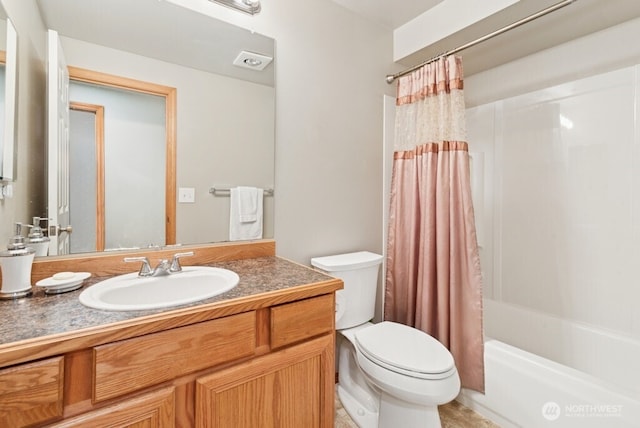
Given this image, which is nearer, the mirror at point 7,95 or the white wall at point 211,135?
the mirror at point 7,95

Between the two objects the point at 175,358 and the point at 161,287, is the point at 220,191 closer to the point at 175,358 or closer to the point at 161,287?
the point at 161,287

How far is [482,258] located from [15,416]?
246 centimetres

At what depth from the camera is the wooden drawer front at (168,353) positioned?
68cm

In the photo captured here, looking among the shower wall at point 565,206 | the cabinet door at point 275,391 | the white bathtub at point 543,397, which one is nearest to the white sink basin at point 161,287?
the cabinet door at point 275,391

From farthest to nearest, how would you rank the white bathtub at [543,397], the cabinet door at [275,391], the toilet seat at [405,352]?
the white bathtub at [543,397], the toilet seat at [405,352], the cabinet door at [275,391]

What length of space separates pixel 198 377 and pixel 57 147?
38.0 inches

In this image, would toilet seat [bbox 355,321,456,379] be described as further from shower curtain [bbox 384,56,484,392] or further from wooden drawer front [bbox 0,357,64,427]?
wooden drawer front [bbox 0,357,64,427]

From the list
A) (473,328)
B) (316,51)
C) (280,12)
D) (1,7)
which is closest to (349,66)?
(316,51)

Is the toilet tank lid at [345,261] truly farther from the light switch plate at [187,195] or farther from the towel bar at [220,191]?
the light switch plate at [187,195]

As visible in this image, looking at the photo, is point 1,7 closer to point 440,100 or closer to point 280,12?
point 280,12

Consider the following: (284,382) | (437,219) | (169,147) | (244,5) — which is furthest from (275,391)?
(244,5)

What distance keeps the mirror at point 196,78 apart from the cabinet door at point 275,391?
666 mm

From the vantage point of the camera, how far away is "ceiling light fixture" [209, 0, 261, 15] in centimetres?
137

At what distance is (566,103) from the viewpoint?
180cm
